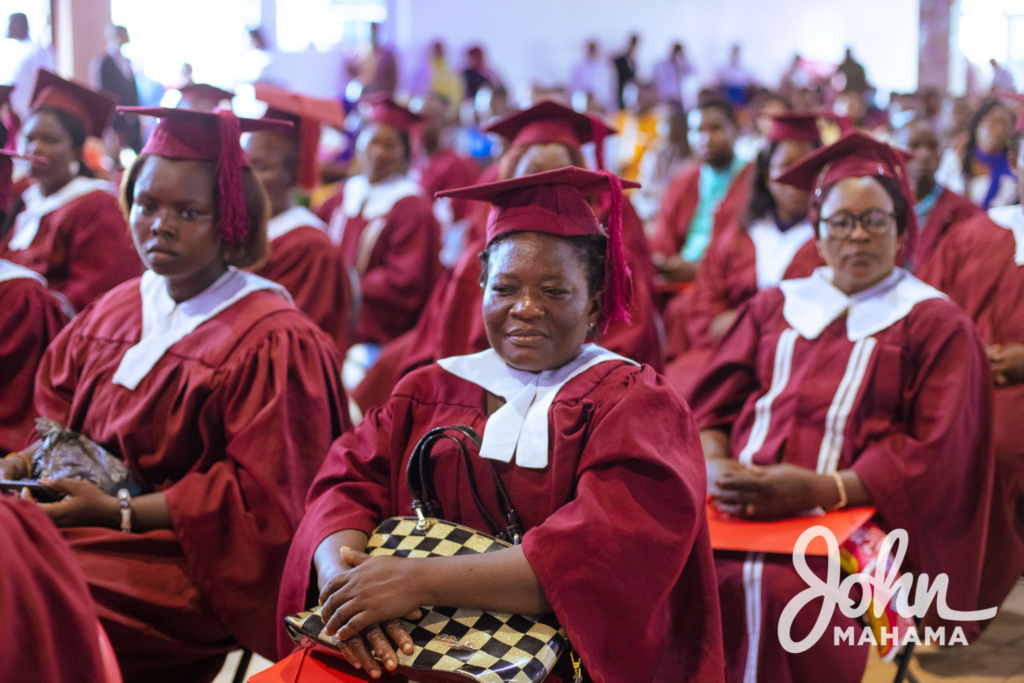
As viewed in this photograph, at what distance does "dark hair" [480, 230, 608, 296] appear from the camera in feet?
6.30

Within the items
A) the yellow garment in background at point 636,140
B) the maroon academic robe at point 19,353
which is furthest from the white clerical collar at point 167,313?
the yellow garment in background at point 636,140

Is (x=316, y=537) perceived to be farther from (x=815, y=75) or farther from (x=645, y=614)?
(x=815, y=75)

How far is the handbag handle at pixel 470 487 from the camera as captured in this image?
1803 millimetres

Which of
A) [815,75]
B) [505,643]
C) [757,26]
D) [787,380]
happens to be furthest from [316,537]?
[757,26]

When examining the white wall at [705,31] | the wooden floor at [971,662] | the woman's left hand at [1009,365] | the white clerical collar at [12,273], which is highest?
the white wall at [705,31]

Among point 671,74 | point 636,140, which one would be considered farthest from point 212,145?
point 671,74

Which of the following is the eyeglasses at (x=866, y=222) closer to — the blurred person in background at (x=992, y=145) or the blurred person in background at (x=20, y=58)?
the blurred person in background at (x=992, y=145)

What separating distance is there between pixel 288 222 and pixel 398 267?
1.02 meters

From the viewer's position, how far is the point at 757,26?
1734cm

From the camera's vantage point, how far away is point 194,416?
231 cm

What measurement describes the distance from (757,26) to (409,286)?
14.7 metres

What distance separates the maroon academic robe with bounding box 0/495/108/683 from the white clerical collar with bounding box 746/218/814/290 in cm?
334

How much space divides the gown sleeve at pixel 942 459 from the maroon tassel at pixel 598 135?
4.85ft

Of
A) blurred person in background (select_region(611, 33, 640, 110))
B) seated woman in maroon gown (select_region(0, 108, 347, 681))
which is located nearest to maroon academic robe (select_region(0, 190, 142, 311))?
seated woman in maroon gown (select_region(0, 108, 347, 681))
